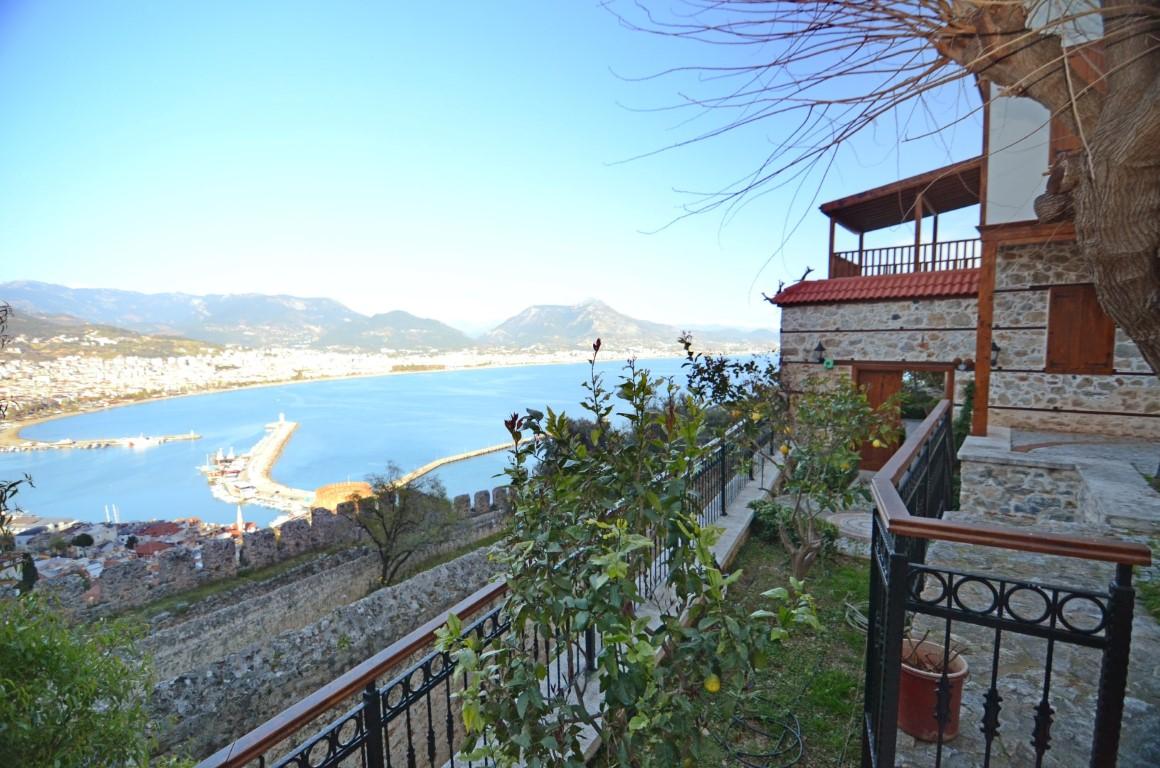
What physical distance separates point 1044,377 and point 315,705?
855 centimetres

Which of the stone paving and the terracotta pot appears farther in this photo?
the terracotta pot

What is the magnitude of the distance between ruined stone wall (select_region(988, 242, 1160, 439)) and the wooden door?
2284mm

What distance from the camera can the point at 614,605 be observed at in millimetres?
1472

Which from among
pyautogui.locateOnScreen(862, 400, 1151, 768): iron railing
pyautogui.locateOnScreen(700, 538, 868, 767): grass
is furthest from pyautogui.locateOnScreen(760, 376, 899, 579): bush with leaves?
pyautogui.locateOnScreen(862, 400, 1151, 768): iron railing

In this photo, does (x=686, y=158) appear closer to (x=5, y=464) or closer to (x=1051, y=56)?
(x=1051, y=56)

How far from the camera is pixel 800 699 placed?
313 centimetres

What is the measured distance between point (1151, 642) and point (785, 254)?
287 cm

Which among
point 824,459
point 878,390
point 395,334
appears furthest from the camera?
point 395,334

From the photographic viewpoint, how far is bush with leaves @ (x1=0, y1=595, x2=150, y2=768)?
1.80 m

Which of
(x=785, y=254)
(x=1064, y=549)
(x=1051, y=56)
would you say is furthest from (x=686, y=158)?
(x=1064, y=549)

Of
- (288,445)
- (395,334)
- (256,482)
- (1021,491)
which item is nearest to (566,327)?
(288,445)

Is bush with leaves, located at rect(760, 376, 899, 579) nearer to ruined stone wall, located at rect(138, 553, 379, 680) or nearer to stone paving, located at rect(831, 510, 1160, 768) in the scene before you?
stone paving, located at rect(831, 510, 1160, 768)

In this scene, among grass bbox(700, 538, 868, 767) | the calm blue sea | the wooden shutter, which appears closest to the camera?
grass bbox(700, 538, 868, 767)

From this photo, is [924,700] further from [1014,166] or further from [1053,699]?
[1014,166]
